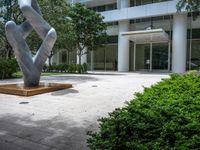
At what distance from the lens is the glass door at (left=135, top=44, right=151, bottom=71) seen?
28.2 m

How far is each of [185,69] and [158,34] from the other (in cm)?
510

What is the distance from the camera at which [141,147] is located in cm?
263

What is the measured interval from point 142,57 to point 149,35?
4964 mm

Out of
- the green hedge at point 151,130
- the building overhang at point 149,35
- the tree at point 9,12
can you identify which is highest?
the tree at point 9,12

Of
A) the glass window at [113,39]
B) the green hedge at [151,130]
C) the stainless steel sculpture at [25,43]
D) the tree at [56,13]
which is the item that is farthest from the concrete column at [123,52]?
the green hedge at [151,130]

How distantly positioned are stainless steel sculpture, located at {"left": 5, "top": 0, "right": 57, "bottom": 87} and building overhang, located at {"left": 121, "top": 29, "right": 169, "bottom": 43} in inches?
513

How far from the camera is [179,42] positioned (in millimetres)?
24906

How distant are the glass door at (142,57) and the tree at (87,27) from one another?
5.29 metres

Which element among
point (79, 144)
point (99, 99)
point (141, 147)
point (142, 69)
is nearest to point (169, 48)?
point (142, 69)

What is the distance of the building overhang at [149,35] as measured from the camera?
22469 millimetres

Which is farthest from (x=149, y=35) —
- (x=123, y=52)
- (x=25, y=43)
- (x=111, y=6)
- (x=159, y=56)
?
(x=25, y=43)

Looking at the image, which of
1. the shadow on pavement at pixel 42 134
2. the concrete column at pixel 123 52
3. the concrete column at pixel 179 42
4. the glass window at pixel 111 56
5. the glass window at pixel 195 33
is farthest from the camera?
the glass window at pixel 111 56

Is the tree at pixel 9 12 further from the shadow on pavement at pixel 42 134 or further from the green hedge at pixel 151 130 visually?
the green hedge at pixel 151 130

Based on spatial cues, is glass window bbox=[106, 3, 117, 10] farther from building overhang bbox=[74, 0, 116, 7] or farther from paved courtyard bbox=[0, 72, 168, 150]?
paved courtyard bbox=[0, 72, 168, 150]
